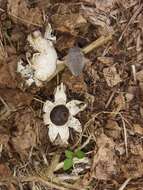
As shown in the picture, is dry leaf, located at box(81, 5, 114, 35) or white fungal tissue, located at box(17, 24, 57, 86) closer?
white fungal tissue, located at box(17, 24, 57, 86)

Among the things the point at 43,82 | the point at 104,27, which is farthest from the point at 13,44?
the point at 104,27

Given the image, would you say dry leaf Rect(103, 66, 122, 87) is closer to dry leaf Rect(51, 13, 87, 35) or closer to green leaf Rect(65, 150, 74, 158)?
dry leaf Rect(51, 13, 87, 35)

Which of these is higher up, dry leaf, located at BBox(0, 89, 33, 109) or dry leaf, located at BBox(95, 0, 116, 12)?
dry leaf, located at BBox(95, 0, 116, 12)

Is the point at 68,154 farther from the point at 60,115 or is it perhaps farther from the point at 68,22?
the point at 68,22

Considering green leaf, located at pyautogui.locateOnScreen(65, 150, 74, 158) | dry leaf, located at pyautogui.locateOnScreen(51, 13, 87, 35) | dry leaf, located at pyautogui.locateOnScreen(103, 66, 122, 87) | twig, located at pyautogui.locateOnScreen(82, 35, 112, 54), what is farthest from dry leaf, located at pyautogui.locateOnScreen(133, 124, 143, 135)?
dry leaf, located at pyautogui.locateOnScreen(51, 13, 87, 35)

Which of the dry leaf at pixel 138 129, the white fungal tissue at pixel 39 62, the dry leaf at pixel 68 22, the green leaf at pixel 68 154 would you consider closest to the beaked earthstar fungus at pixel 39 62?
the white fungal tissue at pixel 39 62

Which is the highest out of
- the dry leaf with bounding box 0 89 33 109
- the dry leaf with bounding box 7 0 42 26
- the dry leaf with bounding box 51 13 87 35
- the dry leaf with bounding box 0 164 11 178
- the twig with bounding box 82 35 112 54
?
the dry leaf with bounding box 7 0 42 26

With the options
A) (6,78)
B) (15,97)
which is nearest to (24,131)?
(15,97)
